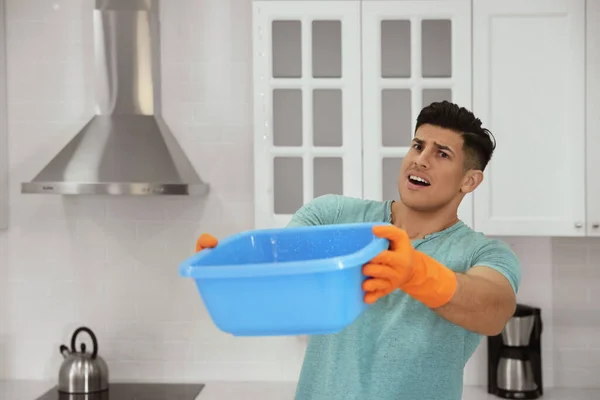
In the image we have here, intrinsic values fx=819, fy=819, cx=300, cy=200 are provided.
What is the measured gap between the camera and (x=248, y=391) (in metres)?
3.24

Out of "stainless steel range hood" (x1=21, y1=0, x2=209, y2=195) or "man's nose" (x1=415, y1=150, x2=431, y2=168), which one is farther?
A: "stainless steel range hood" (x1=21, y1=0, x2=209, y2=195)

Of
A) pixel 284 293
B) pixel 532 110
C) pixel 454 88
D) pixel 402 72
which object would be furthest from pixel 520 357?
pixel 284 293

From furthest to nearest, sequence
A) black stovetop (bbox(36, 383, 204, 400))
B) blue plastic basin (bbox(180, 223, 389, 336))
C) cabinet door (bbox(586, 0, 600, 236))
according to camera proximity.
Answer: black stovetop (bbox(36, 383, 204, 400)) → cabinet door (bbox(586, 0, 600, 236)) → blue plastic basin (bbox(180, 223, 389, 336))

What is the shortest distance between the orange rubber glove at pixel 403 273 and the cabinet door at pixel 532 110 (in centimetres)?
151

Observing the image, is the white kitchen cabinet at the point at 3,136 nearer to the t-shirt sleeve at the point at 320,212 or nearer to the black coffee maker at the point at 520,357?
the t-shirt sleeve at the point at 320,212

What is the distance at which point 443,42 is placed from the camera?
9.61 feet

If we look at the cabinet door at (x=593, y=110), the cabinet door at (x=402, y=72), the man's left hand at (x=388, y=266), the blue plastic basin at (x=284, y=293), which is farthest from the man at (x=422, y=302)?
the cabinet door at (x=593, y=110)

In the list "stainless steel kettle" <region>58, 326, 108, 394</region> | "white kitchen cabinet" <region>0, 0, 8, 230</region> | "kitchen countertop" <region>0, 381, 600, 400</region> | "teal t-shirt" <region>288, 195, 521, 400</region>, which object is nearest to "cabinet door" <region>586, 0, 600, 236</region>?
"kitchen countertop" <region>0, 381, 600, 400</region>

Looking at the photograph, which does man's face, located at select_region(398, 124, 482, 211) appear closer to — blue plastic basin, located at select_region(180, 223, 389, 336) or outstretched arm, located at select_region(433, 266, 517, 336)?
outstretched arm, located at select_region(433, 266, 517, 336)

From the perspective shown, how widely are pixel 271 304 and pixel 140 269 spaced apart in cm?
228

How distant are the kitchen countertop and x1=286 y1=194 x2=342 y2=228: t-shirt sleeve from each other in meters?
1.41

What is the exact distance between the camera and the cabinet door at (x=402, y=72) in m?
2.91

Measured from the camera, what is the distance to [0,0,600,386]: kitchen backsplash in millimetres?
3367

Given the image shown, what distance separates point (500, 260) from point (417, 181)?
0.29 metres
